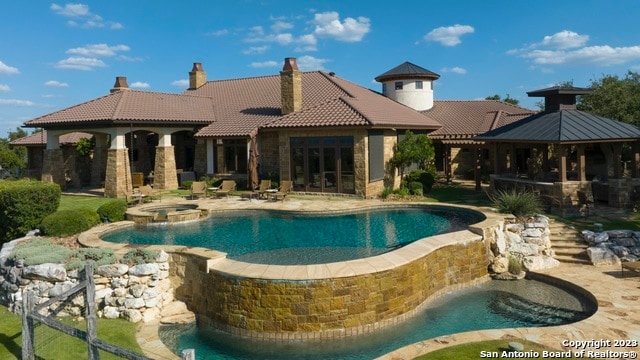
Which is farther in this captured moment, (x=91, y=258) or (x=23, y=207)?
(x=23, y=207)

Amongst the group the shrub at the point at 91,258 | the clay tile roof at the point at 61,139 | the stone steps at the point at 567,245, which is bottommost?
the stone steps at the point at 567,245

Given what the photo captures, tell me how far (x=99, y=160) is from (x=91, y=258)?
65.3 feet

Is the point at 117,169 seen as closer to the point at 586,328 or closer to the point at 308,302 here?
the point at 308,302

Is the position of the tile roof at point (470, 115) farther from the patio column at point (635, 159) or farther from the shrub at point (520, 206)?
the shrub at point (520, 206)

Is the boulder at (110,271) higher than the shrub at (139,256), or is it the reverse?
the shrub at (139,256)

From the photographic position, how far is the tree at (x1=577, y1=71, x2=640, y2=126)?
33.0 m

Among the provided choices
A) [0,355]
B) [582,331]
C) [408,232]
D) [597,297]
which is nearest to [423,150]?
[408,232]

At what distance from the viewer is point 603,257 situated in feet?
45.3

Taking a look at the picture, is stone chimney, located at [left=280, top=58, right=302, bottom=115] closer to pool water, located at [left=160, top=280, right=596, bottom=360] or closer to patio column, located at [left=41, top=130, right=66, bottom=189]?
patio column, located at [left=41, top=130, right=66, bottom=189]

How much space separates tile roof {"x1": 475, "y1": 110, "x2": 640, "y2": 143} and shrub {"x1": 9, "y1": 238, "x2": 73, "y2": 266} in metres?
18.0

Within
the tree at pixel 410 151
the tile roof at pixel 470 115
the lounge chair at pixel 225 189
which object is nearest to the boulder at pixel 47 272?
the lounge chair at pixel 225 189

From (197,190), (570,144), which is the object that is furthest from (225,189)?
(570,144)

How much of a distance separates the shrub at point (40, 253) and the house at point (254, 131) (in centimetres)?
1191

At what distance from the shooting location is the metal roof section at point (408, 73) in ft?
112
